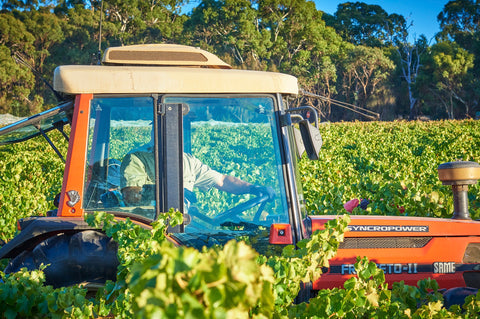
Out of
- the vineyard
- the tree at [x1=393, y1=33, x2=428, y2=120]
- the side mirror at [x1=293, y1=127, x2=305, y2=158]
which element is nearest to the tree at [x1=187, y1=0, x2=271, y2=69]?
the tree at [x1=393, y1=33, x2=428, y2=120]

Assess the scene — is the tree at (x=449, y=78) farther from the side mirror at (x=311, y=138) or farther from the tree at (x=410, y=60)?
the side mirror at (x=311, y=138)

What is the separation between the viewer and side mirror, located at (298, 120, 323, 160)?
3021 mm

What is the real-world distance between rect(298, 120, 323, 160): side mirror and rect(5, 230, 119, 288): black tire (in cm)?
134

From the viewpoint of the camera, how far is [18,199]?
766 cm

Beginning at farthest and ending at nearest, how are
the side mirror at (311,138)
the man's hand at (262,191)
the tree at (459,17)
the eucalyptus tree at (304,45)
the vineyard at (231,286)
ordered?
1. the tree at (459,17)
2. the eucalyptus tree at (304,45)
3. the man's hand at (262,191)
4. the side mirror at (311,138)
5. the vineyard at (231,286)

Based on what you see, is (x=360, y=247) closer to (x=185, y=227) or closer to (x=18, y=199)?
(x=185, y=227)

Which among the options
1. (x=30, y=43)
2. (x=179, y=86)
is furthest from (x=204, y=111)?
(x=30, y=43)

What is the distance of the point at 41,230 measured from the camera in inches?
121

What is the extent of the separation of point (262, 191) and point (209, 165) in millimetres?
379

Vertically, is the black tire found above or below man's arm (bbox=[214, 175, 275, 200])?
below

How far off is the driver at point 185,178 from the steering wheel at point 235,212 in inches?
1.8

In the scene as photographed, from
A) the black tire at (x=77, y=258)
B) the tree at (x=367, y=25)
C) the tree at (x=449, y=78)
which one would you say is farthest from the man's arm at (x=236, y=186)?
the tree at (x=367, y=25)

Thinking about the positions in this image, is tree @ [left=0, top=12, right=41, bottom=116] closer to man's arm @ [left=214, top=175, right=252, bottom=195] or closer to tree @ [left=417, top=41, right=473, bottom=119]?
tree @ [left=417, top=41, right=473, bottom=119]

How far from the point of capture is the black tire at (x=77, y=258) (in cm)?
307
